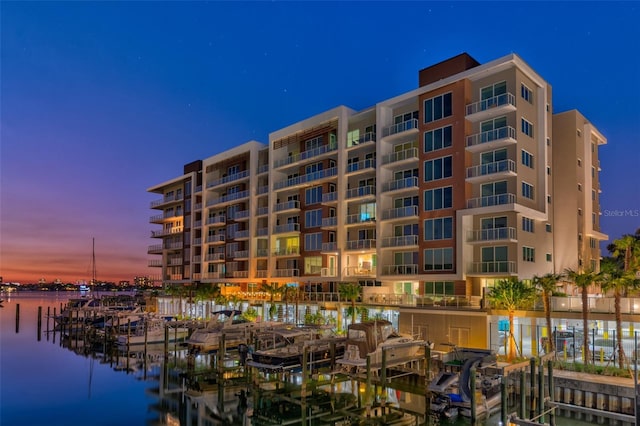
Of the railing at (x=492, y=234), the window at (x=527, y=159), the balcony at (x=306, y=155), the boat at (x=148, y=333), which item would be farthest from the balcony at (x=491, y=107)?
the boat at (x=148, y=333)

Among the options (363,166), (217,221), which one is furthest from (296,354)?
(217,221)

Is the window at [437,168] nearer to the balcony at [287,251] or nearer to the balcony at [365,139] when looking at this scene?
the balcony at [365,139]

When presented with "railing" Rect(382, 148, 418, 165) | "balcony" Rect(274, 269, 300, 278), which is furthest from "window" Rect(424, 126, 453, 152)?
"balcony" Rect(274, 269, 300, 278)

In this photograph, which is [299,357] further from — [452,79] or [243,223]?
[243,223]

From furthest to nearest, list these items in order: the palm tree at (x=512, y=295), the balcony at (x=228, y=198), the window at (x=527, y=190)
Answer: the balcony at (x=228, y=198) < the window at (x=527, y=190) < the palm tree at (x=512, y=295)

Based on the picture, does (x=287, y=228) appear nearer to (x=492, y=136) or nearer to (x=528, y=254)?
(x=492, y=136)

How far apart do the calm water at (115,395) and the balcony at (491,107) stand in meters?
23.1

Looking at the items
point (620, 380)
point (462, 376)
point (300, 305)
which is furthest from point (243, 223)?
point (620, 380)

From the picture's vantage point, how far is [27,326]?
7762 cm

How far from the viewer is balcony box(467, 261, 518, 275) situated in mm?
39375

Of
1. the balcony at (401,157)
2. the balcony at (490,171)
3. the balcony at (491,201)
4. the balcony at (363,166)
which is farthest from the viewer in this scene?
the balcony at (363,166)

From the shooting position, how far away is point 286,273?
5878 centimetres

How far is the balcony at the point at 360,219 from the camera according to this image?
50025 mm

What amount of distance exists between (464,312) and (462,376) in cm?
1085
